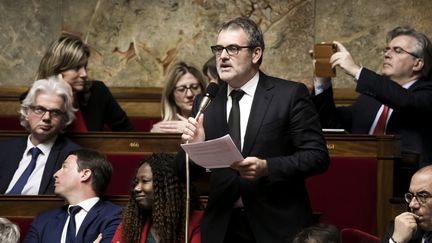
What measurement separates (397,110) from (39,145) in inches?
60.6

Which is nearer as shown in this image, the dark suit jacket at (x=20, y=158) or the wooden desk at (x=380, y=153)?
the wooden desk at (x=380, y=153)

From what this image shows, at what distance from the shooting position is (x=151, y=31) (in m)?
6.88

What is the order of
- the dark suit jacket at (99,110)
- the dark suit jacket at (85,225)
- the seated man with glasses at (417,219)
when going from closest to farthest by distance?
the seated man with glasses at (417,219)
the dark suit jacket at (85,225)
the dark suit jacket at (99,110)

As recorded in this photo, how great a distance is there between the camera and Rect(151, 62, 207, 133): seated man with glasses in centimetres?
572

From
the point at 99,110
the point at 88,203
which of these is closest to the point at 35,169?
the point at 88,203

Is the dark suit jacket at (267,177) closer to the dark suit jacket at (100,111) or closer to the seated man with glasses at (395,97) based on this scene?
the seated man with glasses at (395,97)

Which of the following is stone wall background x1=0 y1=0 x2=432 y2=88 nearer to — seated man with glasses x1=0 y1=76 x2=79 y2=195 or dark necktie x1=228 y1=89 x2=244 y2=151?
seated man with glasses x1=0 y1=76 x2=79 y2=195

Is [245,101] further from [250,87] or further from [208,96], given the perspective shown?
[208,96]

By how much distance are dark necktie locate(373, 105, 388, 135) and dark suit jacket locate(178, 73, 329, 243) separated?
1.33 meters

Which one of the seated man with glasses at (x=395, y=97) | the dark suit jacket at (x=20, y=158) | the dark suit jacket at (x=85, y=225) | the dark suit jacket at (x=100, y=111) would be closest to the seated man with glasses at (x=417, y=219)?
the seated man with glasses at (x=395, y=97)

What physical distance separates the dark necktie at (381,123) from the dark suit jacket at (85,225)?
1333 millimetres

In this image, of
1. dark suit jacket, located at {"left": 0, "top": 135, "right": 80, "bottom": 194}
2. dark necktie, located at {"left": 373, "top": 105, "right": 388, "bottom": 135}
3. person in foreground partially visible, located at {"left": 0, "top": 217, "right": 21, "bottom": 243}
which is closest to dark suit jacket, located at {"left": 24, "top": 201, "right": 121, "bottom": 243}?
person in foreground partially visible, located at {"left": 0, "top": 217, "right": 21, "bottom": 243}

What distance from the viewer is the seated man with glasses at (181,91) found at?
18.8ft

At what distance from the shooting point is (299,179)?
3.99 meters
